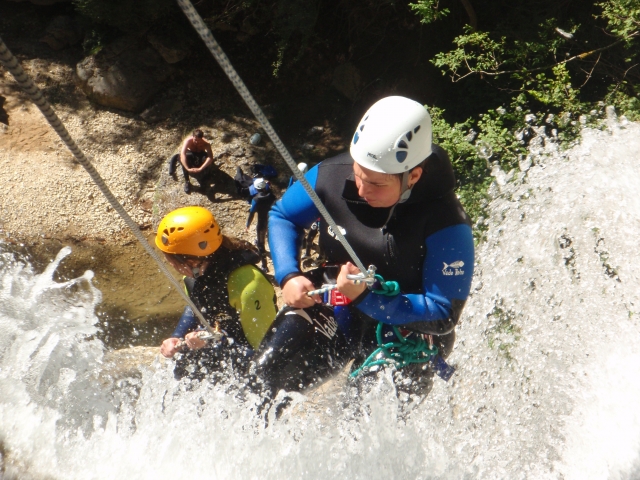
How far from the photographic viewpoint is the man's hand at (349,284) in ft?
6.36

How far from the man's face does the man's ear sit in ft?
0.16

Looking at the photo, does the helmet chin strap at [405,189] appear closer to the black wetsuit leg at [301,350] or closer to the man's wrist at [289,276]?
the man's wrist at [289,276]

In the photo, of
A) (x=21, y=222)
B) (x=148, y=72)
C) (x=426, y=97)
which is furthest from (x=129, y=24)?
(x=426, y=97)

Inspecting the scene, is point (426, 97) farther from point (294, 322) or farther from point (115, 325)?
point (294, 322)

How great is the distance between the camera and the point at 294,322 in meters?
2.51

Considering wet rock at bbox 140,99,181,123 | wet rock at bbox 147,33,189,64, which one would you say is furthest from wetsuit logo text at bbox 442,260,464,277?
wet rock at bbox 147,33,189,64

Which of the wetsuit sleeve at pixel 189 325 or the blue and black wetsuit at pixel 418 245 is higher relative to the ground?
the blue and black wetsuit at pixel 418 245

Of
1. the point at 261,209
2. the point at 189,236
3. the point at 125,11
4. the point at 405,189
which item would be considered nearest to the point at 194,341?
the point at 189,236

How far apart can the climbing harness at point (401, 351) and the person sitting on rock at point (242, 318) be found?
0.19 meters

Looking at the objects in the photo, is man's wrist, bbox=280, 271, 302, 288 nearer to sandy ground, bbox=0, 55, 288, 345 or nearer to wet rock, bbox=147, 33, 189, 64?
sandy ground, bbox=0, 55, 288, 345

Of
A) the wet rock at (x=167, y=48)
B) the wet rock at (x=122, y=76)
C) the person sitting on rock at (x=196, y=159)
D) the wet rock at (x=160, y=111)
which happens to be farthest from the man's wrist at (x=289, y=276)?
the wet rock at (x=167, y=48)

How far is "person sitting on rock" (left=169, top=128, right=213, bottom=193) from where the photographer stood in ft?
23.7

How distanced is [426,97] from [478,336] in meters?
4.53

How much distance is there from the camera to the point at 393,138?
6.21ft
